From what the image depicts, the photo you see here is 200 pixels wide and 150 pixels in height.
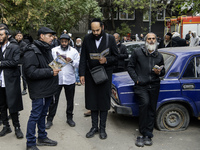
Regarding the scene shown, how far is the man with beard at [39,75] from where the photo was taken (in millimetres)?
3871

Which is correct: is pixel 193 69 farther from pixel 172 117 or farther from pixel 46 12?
pixel 46 12

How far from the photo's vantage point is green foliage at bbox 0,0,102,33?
13.6 metres

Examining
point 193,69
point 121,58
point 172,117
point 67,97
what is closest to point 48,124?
point 67,97

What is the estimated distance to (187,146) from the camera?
14.6ft

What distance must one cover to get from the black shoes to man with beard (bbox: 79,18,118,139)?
64 centimetres

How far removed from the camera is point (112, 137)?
484 cm

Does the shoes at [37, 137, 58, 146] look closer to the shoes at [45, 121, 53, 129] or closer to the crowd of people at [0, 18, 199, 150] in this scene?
the crowd of people at [0, 18, 199, 150]

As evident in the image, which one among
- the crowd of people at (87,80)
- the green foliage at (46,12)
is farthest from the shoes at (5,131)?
the green foliage at (46,12)

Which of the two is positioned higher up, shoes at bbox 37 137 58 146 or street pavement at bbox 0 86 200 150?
shoes at bbox 37 137 58 146

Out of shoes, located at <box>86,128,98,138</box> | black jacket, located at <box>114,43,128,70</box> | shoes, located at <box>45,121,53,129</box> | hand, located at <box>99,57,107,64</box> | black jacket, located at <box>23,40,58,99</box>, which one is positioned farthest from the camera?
black jacket, located at <box>114,43,128,70</box>

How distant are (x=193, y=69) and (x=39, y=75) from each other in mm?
2986

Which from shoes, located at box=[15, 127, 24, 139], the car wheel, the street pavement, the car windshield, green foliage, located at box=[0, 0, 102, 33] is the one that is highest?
green foliage, located at box=[0, 0, 102, 33]

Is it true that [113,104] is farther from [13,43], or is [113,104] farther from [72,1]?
[72,1]

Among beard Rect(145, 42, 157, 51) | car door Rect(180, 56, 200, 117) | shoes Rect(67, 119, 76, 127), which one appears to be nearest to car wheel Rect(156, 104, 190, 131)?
car door Rect(180, 56, 200, 117)
